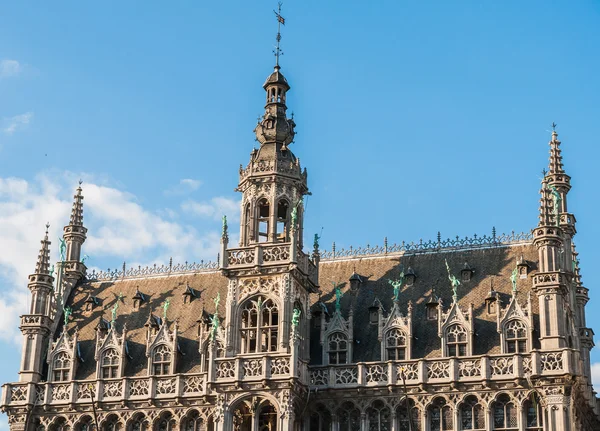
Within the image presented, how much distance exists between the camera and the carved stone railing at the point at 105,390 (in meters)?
71.6

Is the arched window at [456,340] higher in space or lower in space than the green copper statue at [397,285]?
lower

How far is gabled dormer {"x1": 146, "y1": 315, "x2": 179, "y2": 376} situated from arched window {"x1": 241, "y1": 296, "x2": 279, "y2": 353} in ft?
16.4

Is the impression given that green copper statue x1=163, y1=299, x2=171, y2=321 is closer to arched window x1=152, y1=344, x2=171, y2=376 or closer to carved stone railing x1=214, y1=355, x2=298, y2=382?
arched window x1=152, y1=344, x2=171, y2=376

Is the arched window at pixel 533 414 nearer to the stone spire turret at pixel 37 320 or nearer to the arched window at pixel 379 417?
the arched window at pixel 379 417

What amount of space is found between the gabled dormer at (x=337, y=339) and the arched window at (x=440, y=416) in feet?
18.2

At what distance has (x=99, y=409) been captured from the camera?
241 feet

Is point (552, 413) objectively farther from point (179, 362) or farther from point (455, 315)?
point (179, 362)

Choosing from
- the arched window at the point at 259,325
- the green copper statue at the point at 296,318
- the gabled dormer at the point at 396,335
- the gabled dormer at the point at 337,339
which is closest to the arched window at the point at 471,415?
the gabled dormer at the point at 396,335

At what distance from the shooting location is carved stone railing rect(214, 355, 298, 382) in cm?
6762

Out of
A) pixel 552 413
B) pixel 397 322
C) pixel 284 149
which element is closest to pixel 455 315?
pixel 397 322

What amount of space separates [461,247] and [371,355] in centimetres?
952

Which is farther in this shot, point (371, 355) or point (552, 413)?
point (371, 355)

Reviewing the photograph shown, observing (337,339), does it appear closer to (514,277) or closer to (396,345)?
(396,345)

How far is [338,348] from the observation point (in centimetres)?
7100
